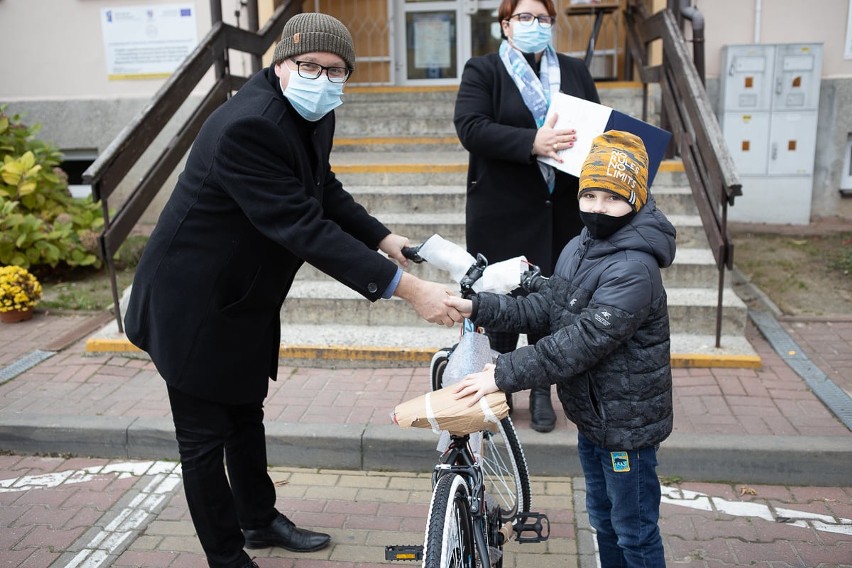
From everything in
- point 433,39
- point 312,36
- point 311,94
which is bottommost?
point 311,94

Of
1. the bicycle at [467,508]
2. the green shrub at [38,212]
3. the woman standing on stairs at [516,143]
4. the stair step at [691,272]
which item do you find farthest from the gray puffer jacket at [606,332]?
the green shrub at [38,212]

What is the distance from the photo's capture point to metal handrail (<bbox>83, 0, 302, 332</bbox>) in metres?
5.10

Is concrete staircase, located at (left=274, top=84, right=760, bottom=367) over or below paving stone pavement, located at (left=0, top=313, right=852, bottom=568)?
over

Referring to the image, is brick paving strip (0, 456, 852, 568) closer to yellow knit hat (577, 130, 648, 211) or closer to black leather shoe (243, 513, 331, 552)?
black leather shoe (243, 513, 331, 552)

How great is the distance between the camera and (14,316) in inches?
235

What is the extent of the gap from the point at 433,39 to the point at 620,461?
7474 millimetres

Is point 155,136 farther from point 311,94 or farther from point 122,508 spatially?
point 311,94

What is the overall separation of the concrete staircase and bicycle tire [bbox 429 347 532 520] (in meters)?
1.55

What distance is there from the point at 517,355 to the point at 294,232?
2.65 feet

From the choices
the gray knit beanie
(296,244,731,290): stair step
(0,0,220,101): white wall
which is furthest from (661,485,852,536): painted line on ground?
(0,0,220,101): white wall

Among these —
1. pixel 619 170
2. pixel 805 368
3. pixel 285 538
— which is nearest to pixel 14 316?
pixel 285 538

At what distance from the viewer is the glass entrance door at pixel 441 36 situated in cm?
893

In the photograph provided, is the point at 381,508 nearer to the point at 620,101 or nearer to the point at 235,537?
the point at 235,537

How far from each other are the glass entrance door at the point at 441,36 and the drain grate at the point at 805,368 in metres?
4.87
